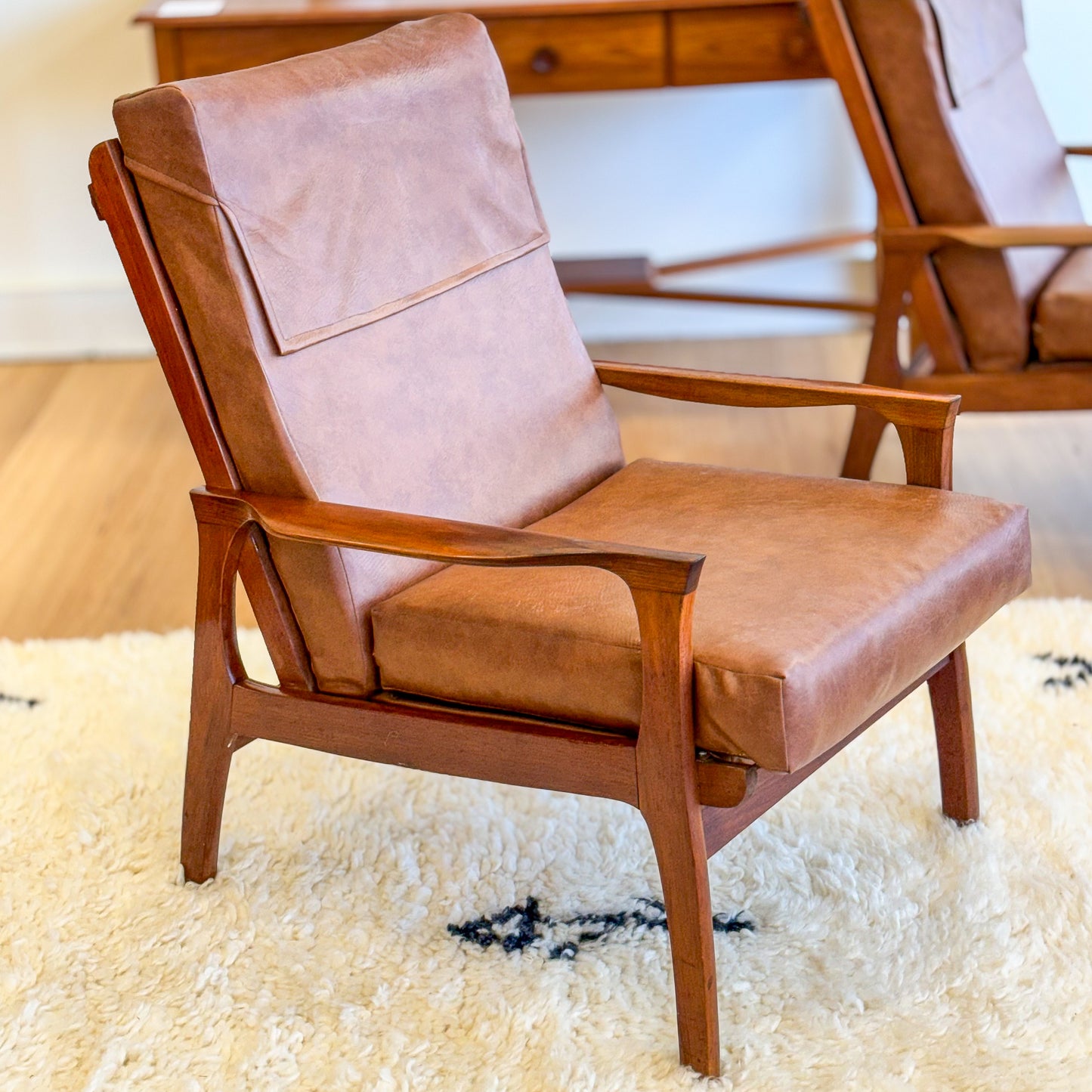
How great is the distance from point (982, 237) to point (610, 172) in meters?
1.55

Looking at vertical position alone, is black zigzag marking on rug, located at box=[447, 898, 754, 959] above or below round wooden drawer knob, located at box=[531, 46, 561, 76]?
below

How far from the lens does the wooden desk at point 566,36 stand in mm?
2988

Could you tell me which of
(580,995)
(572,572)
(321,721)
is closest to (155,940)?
(321,721)

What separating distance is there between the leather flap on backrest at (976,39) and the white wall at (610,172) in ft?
2.99

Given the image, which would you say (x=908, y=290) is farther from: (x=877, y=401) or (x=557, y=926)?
(x=557, y=926)

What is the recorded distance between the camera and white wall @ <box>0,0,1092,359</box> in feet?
12.0

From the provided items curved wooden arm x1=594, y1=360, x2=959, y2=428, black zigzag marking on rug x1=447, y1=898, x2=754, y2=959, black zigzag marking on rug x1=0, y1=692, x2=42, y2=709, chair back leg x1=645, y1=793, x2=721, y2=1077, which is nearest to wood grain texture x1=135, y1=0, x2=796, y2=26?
curved wooden arm x1=594, y1=360, x2=959, y2=428

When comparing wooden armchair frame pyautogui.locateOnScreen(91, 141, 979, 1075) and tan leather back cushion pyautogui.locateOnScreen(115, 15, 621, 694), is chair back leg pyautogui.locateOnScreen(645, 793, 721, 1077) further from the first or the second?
tan leather back cushion pyautogui.locateOnScreen(115, 15, 621, 694)

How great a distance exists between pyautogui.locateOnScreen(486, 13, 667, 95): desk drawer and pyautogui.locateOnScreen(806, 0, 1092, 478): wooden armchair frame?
0.68m

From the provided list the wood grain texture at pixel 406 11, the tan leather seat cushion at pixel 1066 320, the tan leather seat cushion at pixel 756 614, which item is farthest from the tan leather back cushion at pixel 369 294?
the wood grain texture at pixel 406 11

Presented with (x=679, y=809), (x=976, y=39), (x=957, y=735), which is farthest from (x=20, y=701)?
(x=976, y=39)

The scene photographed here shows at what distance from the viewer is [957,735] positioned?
180 cm

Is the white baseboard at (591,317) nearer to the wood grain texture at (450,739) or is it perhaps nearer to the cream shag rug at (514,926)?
the cream shag rug at (514,926)

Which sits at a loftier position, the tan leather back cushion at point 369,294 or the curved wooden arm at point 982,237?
the tan leather back cushion at point 369,294
